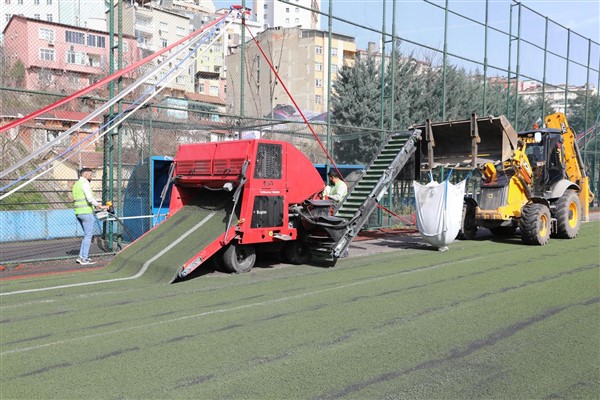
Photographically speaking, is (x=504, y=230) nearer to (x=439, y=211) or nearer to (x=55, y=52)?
(x=439, y=211)

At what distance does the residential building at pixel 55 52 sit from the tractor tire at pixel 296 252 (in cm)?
707

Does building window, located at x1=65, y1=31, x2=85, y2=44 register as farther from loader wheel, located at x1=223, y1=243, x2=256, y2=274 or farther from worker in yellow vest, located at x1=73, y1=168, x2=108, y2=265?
loader wheel, located at x1=223, y1=243, x2=256, y2=274

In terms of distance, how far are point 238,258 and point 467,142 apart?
22.1 ft

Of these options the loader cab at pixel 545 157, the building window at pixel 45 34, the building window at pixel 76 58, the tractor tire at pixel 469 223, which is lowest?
the tractor tire at pixel 469 223

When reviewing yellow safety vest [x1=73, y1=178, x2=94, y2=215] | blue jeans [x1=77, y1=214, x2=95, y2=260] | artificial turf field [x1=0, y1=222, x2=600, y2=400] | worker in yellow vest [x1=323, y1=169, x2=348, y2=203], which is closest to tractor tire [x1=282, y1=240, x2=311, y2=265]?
artificial turf field [x1=0, y1=222, x2=600, y2=400]

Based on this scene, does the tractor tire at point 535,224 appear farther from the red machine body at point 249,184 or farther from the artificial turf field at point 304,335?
the red machine body at point 249,184

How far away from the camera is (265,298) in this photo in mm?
7766

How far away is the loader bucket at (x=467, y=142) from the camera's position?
13.0m

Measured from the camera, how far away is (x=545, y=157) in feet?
48.8

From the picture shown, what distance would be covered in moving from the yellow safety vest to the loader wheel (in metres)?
3.07

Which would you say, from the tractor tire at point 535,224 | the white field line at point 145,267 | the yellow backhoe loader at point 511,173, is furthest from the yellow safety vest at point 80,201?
the tractor tire at point 535,224

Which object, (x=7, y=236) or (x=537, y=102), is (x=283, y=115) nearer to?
(x=537, y=102)

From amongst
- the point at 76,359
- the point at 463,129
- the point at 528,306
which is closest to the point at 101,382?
the point at 76,359

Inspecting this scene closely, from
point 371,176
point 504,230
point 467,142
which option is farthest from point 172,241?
point 504,230
